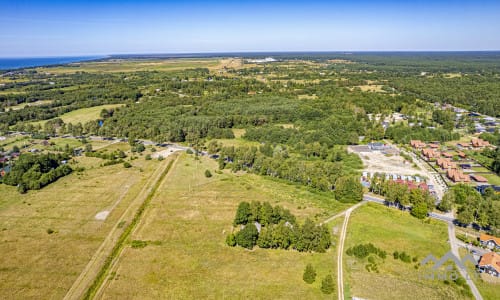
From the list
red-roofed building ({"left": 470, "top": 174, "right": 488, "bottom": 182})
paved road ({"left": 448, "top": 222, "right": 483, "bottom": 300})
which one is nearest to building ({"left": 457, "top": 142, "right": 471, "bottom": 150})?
red-roofed building ({"left": 470, "top": 174, "right": 488, "bottom": 182})

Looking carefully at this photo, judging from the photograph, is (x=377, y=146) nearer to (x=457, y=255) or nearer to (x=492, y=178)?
(x=492, y=178)

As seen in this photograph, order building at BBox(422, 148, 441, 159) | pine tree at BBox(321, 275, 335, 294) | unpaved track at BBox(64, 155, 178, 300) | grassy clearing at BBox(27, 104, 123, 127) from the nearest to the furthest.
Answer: pine tree at BBox(321, 275, 335, 294), unpaved track at BBox(64, 155, 178, 300), building at BBox(422, 148, 441, 159), grassy clearing at BBox(27, 104, 123, 127)

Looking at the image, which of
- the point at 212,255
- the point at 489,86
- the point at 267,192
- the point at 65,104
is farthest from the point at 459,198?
the point at 65,104

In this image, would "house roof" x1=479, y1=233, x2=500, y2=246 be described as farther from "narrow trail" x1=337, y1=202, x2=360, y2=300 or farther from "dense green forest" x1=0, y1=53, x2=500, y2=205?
"narrow trail" x1=337, y1=202, x2=360, y2=300

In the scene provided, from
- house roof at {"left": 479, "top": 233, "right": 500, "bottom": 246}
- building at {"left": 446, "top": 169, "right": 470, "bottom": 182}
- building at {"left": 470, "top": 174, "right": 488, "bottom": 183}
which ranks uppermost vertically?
building at {"left": 446, "top": 169, "right": 470, "bottom": 182}

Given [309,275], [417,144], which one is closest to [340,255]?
[309,275]

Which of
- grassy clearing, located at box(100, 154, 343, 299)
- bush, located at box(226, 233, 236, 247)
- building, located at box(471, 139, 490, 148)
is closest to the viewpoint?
grassy clearing, located at box(100, 154, 343, 299)

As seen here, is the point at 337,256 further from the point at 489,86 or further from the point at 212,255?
the point at 489,86
